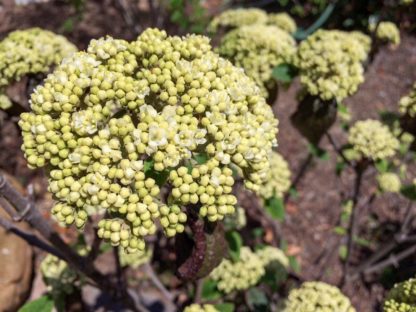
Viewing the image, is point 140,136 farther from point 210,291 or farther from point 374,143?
point 374,143

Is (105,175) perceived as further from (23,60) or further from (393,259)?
(393,259)

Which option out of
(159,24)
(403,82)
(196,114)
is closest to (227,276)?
(196,114)

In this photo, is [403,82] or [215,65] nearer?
[215,65]

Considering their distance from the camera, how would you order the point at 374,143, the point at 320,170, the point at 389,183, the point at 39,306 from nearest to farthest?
1. the point at 39,306
2. the point at 374,143
3. the point at 389,183
4. the point at 320,170

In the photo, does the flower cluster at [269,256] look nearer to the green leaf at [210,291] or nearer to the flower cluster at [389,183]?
the green leaf at [210,291]

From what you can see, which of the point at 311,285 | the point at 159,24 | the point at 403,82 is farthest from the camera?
the point at 403,82

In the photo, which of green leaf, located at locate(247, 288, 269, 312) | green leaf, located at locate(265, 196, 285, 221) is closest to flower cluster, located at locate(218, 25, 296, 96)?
green leaf, located at locate(265, 196, 285, 221)

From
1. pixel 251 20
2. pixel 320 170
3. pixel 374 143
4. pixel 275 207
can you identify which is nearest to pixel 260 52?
pixel 251 20

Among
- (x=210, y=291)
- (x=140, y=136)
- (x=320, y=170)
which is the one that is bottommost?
(x=210, y=291)
